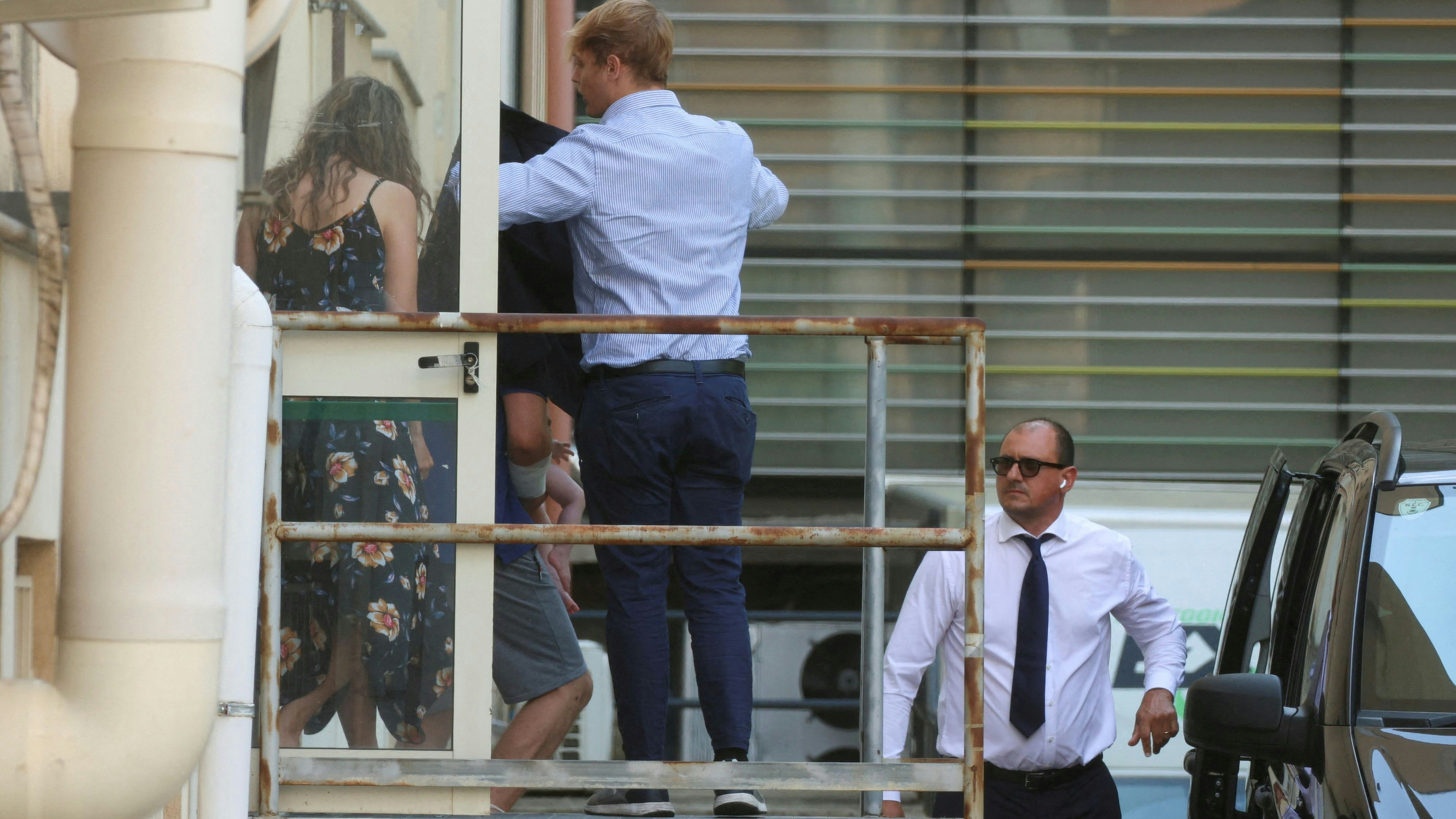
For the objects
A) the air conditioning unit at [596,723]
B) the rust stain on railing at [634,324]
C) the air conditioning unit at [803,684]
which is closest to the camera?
the rust stain on railing at [634,324]

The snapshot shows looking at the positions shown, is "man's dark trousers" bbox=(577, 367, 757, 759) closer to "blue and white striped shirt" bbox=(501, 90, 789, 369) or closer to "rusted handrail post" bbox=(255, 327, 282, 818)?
"blue and white striped shirt" bbox=(501, 90, 789, 369)

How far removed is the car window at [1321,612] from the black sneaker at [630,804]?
3.95 feet

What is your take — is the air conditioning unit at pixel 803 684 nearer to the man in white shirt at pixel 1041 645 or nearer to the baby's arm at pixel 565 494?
the man in white shirt at pixel 1041 645

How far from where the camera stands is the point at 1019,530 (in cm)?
527

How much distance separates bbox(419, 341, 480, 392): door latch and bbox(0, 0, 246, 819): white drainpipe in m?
2.22

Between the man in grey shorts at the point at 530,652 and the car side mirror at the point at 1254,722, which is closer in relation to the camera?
the car side mirror at the point at 1254,722

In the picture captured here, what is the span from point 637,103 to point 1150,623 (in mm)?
2346

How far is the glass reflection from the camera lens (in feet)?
13.0

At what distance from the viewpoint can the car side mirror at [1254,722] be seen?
335 cm

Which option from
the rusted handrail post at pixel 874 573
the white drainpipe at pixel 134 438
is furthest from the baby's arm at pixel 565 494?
the white drainpipe at pixel 134 438

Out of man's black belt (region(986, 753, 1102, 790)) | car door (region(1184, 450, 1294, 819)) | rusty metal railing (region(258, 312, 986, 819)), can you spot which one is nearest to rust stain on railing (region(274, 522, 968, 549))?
rusty metal railing (region(258, 312, 986, 819))

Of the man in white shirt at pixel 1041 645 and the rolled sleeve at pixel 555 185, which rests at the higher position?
the rolled sleeve at pixel 555 185

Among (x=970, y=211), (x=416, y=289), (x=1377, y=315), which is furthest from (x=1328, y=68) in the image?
(x=416, y=289)

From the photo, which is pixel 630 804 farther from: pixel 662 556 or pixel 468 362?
pixel 468 362
